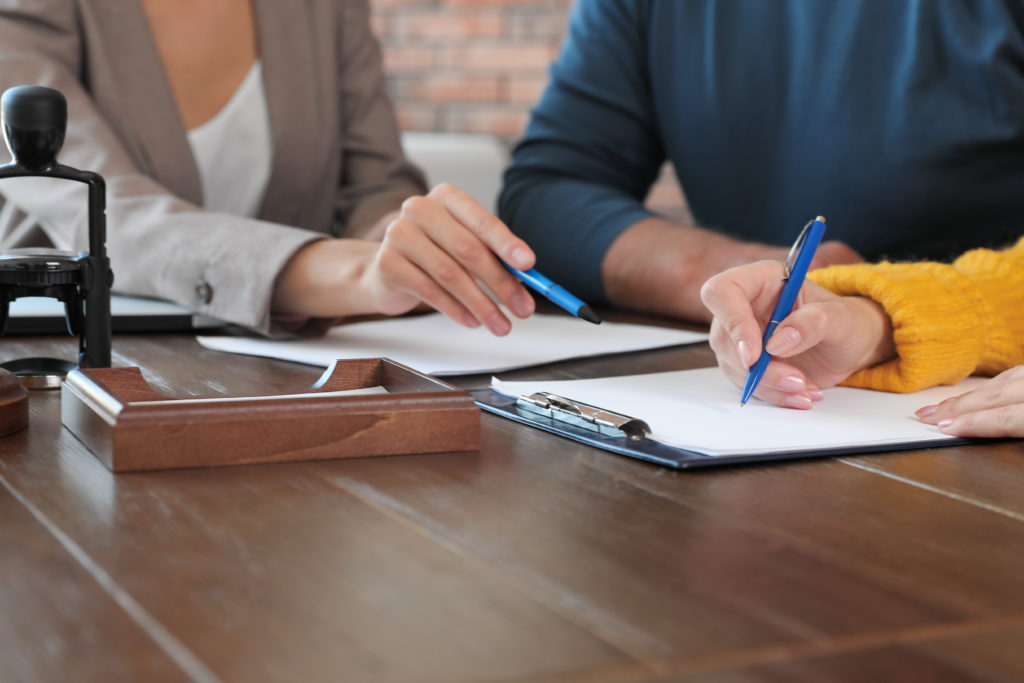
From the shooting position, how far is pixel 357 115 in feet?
5.48

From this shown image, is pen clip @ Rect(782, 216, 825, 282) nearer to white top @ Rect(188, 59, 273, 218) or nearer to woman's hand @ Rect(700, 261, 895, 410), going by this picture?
woman's hand @ Rect(700, 261, 895, 410)

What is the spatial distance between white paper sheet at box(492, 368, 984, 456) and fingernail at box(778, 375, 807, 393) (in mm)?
16

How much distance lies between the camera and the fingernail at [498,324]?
0.92m

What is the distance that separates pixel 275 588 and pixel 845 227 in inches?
44.0

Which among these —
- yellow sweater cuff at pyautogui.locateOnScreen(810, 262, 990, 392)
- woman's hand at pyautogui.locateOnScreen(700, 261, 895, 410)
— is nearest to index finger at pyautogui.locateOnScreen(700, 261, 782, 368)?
woman's hand at pyautogui.locateOnScreen(700, 261, 895, 410)

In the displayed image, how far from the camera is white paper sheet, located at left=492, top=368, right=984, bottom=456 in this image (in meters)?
0.64

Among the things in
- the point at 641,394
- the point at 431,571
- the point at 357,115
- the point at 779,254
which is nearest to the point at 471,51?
the point at 357,115

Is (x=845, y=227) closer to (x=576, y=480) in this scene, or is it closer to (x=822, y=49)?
(x=822, y=49)

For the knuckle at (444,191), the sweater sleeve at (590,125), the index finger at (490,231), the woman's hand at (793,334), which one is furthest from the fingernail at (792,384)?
the sweater sleeve at (590,125)

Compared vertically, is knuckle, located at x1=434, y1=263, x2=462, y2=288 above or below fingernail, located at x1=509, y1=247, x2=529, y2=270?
below

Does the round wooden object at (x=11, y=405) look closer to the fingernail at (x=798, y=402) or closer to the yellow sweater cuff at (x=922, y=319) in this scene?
the fingernail at (x=798, y=402)

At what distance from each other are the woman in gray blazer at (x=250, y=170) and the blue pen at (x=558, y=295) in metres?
0.02

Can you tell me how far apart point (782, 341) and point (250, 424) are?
0.38 m

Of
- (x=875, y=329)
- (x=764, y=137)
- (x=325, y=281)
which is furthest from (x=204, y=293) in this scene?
(x=764, y=137)
